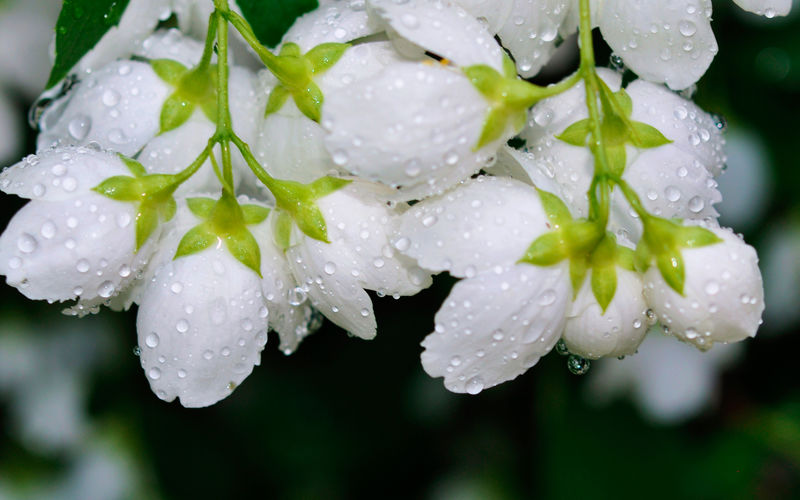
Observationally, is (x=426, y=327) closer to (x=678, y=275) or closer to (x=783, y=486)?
(x=783, y=486)

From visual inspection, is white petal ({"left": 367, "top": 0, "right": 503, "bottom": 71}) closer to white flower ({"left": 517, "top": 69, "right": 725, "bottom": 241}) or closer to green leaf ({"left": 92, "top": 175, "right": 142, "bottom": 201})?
white flower ({"left": 517, "top": 69, "right": 725, "bottom": 241})

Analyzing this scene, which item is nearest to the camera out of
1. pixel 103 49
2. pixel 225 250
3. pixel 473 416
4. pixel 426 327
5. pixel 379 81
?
pixel 379 81

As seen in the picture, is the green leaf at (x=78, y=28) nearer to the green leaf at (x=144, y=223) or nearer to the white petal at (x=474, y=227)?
the green leaf at (x=144, y=223)

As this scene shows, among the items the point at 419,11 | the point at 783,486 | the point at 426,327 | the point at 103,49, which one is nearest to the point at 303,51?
the point at 419,11

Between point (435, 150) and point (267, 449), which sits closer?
point (435, 150)

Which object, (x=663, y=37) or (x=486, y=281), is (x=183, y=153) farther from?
(x=663, y=37)

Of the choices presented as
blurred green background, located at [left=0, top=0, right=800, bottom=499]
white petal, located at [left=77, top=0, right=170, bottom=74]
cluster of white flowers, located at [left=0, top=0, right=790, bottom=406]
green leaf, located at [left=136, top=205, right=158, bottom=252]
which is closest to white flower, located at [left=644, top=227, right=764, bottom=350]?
cluster of white flowers, located at [left=0, top=0, right=790, bottom=406]
